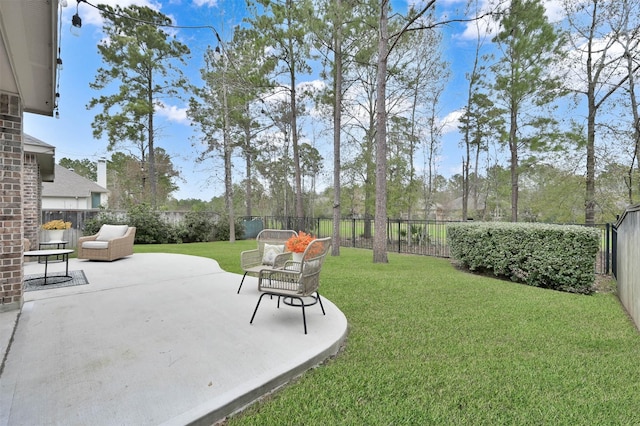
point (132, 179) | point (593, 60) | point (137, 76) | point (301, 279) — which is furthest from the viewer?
point (132, 179)

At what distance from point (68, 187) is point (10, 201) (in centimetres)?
1879

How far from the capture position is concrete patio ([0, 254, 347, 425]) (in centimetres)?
172

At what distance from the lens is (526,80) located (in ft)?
Result: 34.2

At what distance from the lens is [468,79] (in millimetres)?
13586

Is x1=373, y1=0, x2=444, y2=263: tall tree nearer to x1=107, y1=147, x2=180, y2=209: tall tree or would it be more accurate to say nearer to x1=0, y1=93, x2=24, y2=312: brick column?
x1=0, y1=93, x2=24, y2=312: brick column

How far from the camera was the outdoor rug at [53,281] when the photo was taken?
14.8 ft

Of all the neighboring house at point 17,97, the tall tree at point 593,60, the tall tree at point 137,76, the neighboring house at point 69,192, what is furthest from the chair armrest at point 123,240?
the neighboring house at point 69,192

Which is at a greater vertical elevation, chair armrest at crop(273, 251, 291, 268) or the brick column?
the brick column

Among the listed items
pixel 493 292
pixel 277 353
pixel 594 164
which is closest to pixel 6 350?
pixel 277 353

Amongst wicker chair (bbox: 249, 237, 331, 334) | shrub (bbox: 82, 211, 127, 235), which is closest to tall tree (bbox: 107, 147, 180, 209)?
shrub (bbox: 82, 211, 127, 235)

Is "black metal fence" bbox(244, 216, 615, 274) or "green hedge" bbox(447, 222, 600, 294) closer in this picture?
"green hedge" bbox(447, 222, 600, 294)

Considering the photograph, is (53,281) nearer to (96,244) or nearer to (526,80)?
(96,244)

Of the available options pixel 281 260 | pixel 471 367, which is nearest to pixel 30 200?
pixel 281 260

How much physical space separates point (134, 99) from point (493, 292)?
1796 cm
